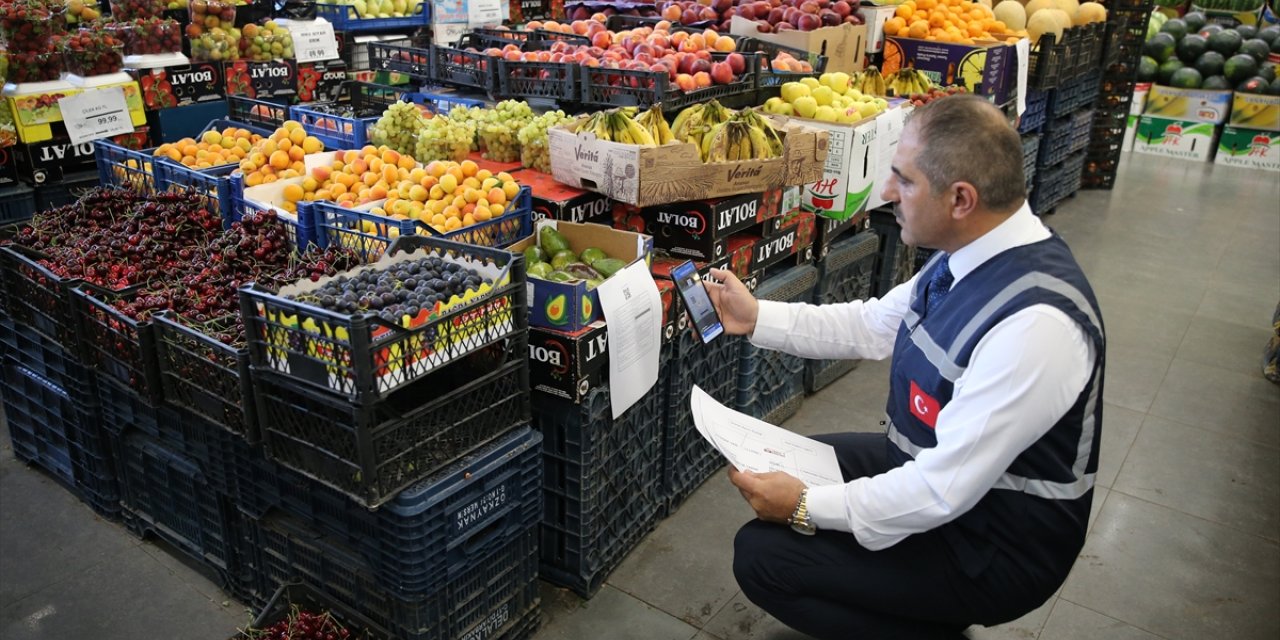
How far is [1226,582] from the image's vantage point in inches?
122

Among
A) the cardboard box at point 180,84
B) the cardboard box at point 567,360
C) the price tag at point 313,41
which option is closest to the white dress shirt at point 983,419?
the cardboard box at point 567,360

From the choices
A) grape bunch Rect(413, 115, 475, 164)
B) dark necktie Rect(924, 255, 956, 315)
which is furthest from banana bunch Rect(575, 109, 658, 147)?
dark necktie Rect(924, 255, 956, 315)

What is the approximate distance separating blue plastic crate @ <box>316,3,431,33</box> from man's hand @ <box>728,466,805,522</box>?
15.3 feet

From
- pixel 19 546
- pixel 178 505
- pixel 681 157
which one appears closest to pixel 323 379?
pixel 178 505

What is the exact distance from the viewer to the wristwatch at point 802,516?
83.1 inches

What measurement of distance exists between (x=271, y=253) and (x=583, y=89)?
148cm

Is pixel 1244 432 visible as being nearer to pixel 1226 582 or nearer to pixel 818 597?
pixel 1226 582

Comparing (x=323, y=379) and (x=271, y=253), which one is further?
(x=271, y=253)

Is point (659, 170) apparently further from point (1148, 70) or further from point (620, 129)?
point (1148, 70)

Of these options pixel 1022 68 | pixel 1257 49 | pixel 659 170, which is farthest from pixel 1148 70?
pixel 659 170

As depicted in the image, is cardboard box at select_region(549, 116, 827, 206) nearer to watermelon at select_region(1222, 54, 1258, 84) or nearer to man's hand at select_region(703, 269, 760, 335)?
man's hand at select_region(703, 269, 760, 335)

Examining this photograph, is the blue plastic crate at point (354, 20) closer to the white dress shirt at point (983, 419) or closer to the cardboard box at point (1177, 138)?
the white dress shirt at point (983, 419)

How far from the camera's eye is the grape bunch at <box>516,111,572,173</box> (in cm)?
342

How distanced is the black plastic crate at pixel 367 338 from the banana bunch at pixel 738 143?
1.19 meters
